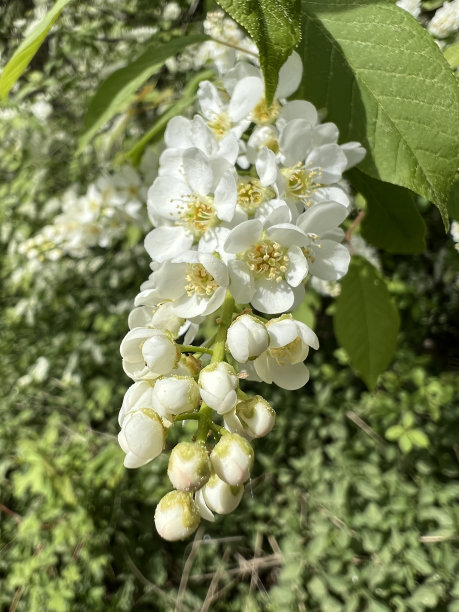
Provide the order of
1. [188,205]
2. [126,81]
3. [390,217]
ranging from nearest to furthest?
[188,205], [390,217], [126,81]

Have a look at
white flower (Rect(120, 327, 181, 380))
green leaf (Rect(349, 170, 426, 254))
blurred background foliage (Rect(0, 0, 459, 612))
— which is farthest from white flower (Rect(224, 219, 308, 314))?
blurred background foliage (Rect(0, 0, 459, 612))

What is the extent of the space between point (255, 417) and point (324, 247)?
26 cm

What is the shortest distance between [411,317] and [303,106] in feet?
6.76

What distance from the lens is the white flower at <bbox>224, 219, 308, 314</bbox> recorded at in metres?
0.59

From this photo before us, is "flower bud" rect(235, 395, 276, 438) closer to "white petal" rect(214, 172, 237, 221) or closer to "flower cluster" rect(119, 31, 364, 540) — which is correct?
"flower cluster" rect(119, 31, 364, 540)

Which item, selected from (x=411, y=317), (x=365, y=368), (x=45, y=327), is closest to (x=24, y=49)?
(x=365, y=368)

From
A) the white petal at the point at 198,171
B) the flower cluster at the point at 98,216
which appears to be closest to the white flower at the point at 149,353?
the white petal at the point at 198,171

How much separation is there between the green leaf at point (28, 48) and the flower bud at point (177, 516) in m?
0.55

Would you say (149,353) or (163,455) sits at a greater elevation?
(149,353)

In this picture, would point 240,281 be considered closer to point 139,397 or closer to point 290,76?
point 139,397

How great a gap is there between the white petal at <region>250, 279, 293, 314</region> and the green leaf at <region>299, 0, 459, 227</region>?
7.4 inches

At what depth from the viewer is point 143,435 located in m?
0.53

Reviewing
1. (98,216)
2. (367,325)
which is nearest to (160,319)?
(367,325)

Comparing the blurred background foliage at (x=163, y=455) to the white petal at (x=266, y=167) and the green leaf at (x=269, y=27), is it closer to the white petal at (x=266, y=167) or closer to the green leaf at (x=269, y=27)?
the white petal at (x=266, y=167)
